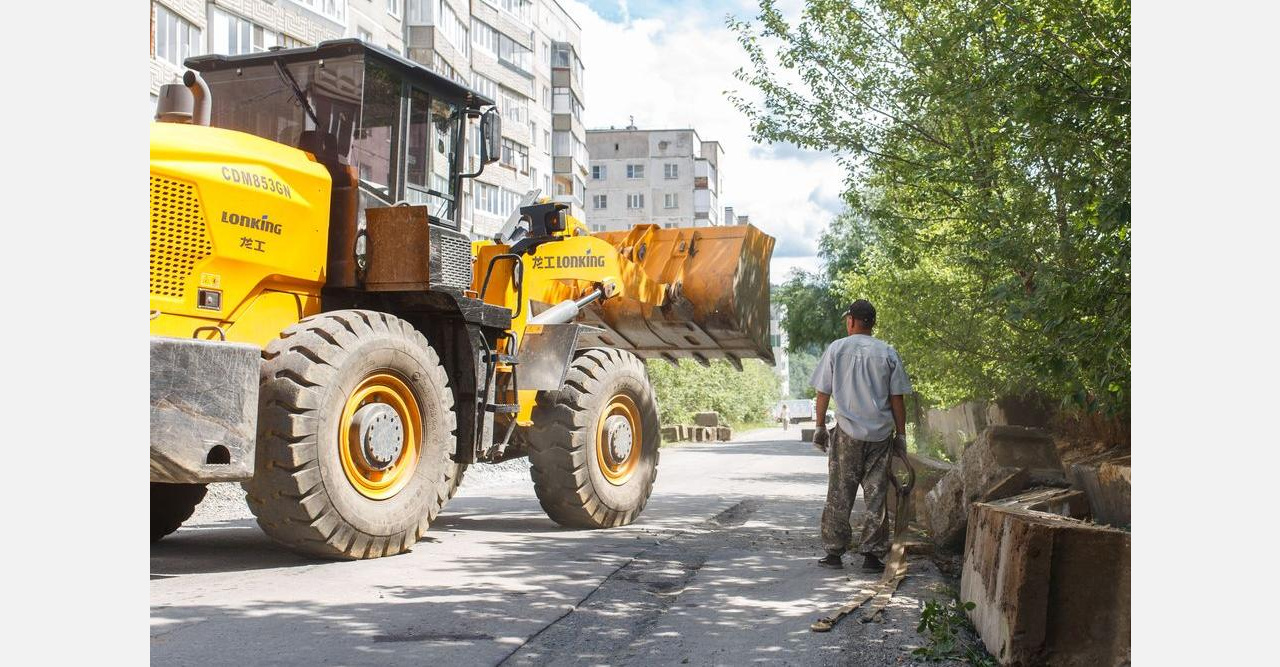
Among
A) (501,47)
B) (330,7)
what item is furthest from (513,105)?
(330,7)

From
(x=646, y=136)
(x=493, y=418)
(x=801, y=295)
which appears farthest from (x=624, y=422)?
(x=646, y=136)

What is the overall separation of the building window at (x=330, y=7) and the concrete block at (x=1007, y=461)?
2701 centimetres

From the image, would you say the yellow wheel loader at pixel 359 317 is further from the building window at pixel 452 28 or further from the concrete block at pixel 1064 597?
the building window at pixel 452 28

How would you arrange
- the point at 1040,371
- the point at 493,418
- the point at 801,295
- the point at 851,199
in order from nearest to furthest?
the point at 1040,371
the point at 493,418
the point at 851,199
the point at 801,295

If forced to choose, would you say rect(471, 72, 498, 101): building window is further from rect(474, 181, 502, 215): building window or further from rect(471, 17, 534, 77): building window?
rect(474, 181, 502, 215): building window

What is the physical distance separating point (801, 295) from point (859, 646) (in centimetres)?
4049

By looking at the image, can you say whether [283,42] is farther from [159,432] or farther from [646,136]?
[646,136]

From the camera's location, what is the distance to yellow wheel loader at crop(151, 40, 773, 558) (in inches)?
274

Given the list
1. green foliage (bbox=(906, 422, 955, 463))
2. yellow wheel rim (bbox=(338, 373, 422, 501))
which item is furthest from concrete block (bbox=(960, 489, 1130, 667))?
green foliage (bbox=(906, 422, 955, 463))

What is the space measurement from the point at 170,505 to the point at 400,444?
6.48 ft

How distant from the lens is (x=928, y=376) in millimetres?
17844

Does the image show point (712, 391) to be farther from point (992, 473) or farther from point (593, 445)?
point (992, 473)

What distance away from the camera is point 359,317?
25.1ft

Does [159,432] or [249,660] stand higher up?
[159,432]
